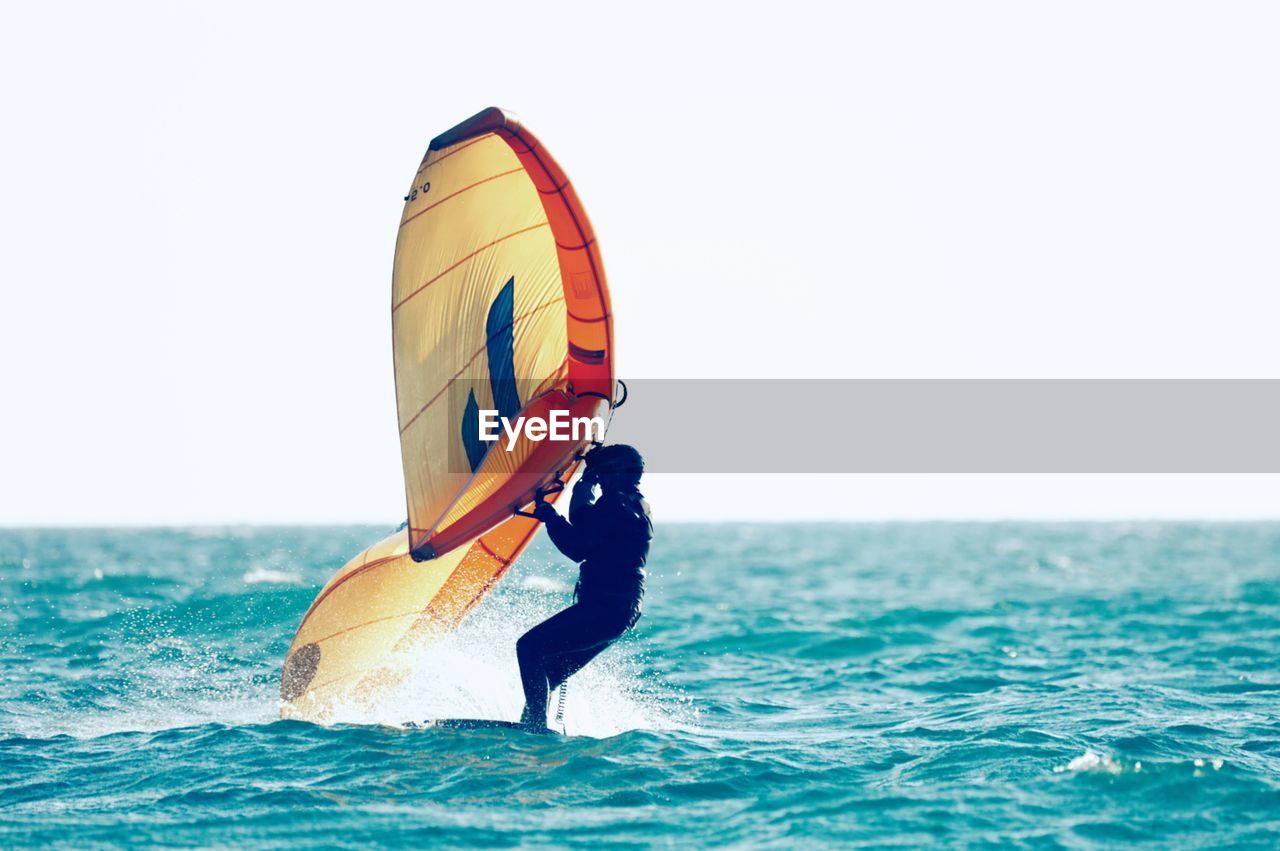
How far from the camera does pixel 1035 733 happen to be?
31.3ft

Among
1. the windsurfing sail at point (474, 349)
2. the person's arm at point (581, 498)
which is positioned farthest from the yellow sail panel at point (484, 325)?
the person's arm at point (581, 498)

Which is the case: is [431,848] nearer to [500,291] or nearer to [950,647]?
[500,291]

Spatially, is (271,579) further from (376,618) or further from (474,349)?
(474,349)

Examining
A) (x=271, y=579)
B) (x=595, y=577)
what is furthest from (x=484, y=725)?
Result: (x=271, y=579)

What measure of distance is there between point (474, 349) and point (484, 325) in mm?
180

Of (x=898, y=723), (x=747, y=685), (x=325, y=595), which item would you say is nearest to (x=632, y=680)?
(x=747, y=685)

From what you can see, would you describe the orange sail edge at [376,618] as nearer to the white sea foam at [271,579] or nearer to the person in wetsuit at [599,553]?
the person in wetsuit at [599,553]

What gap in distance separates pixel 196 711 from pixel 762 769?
4.64 metres

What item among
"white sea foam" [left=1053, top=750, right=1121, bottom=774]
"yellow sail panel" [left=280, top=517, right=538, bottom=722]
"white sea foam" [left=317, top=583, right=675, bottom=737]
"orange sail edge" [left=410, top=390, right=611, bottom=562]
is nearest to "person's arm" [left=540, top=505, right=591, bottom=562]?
"orange sail edge" [left=410, top=390, right=611, bottom=562]

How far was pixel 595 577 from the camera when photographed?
8.55 m

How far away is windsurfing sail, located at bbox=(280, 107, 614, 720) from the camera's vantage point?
339 inches

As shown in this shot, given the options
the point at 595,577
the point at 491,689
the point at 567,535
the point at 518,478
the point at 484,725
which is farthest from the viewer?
Answer: the point at 491,689

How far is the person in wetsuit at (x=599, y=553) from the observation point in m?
8.46

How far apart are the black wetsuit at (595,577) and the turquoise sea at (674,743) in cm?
66
